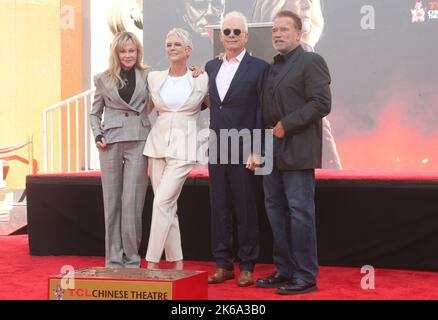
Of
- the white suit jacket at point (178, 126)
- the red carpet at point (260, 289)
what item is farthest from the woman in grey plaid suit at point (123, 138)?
the red carpet at point (260, 289)

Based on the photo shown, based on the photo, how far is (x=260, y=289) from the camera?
11.8ft

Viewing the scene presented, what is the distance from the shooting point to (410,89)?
7234 millimetres

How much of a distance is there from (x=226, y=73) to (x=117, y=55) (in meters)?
0.60

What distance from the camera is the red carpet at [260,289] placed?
11.3 feet

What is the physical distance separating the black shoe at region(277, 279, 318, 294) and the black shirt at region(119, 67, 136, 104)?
4.20 ft

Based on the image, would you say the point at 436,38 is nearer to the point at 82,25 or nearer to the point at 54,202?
the point at 54,202

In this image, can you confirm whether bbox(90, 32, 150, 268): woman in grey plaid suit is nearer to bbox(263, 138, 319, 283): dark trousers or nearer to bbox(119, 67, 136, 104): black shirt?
bbox(119, 67, 136, 104): black shirt

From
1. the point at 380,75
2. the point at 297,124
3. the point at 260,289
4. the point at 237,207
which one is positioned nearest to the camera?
the point at 297,124

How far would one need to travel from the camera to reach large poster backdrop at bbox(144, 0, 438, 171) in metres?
7.18

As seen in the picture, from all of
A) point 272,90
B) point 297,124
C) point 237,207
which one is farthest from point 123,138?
point 297,124

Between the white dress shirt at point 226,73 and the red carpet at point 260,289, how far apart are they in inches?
39.9

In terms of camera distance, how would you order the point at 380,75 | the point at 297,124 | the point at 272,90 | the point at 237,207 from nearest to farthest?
the point at 297,124 → the point at 272,90 → the point at 237,207 → the point at 380,75

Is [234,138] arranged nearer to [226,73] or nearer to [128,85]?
[226,73]

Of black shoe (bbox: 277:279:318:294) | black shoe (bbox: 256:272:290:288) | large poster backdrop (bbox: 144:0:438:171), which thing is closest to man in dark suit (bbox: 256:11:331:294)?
black shoe (bbox: 277:279:318:294)
